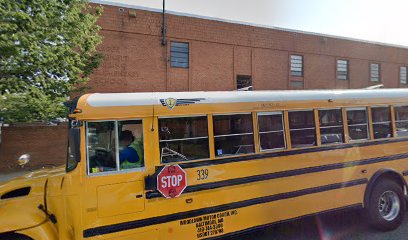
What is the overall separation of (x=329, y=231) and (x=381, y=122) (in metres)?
2.13

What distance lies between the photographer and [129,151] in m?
3.12

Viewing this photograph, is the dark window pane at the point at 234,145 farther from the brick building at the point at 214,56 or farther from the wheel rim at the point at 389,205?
the brick building at the point at 214,56

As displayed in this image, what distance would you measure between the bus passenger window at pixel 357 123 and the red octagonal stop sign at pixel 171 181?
9.71 feet

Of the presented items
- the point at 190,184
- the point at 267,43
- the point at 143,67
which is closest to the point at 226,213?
the point at 190,184

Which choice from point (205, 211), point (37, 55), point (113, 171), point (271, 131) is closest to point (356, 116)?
point (271, 131)

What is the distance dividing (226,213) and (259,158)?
89cm

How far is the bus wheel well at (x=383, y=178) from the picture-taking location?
4.40 metres

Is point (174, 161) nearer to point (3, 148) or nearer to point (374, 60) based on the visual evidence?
point (3, 148)

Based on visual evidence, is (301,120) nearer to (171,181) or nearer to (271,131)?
(271,131)

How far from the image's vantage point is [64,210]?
9.62 feet

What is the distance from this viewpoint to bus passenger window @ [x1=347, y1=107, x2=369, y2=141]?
4332mm

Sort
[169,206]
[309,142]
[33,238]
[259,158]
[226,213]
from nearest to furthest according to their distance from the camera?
[33,238] → [169,206] → [226,213] → [259,158] → [309,142]

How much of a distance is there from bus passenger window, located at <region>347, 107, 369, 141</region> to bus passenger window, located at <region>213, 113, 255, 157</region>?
6.16 ft

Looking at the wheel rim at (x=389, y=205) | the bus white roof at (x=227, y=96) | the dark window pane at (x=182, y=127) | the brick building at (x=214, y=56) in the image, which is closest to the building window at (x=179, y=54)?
the brick building at (x=214, y=56)
